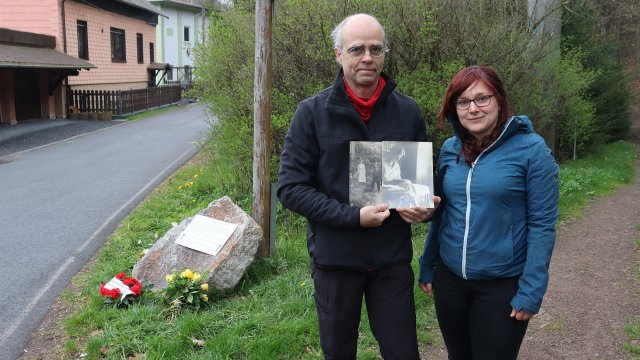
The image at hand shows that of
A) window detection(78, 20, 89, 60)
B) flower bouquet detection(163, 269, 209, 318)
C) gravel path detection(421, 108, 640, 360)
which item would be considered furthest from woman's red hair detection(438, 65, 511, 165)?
window detection(78, 20, 89, 60)

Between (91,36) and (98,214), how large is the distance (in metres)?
19.7

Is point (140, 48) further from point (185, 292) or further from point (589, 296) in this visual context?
point (589, 296)

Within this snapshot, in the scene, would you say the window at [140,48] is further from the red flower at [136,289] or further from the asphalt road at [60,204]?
the red flower at [136,289]

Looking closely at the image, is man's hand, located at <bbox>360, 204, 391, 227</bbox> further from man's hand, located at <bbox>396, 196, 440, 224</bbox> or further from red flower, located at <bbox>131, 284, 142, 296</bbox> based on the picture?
red flower, located at <bbox>131, 284, 142, 296</bbox>

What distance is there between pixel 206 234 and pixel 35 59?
16690 mm

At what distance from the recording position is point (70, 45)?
77.0 ft

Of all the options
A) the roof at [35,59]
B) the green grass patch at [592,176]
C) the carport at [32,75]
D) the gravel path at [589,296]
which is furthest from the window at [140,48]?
the gravel path at [589,296]

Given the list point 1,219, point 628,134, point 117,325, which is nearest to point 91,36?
point 1,219

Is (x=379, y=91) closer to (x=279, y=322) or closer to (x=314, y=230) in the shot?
(x=314, y=230)

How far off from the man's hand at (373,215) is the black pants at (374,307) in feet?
0.98

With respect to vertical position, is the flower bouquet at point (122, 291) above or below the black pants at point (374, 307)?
below

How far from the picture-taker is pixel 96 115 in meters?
22.7

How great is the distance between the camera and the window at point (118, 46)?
28500mm

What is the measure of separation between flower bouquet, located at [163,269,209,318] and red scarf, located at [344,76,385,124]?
8.03 feet
